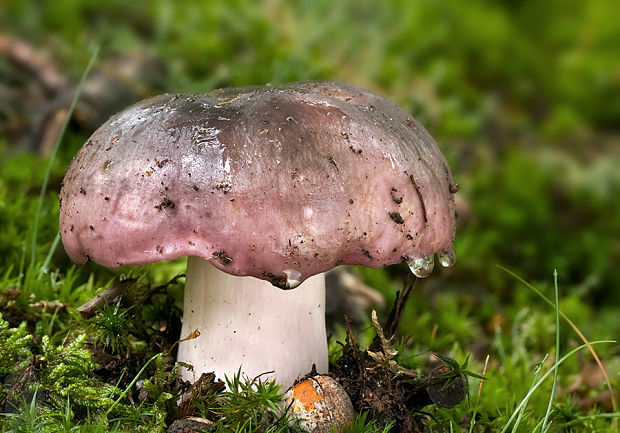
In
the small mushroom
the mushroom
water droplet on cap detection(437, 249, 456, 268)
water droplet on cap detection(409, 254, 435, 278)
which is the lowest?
the small mushroom

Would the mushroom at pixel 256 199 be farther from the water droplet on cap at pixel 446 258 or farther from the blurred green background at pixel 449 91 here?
the blurred green background at pixel 449 91

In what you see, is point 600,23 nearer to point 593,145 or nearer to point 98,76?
point 593,145

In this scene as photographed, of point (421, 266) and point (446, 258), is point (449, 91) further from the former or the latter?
point (421, 266)

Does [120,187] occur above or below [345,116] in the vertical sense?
below

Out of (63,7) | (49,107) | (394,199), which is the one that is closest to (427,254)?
(394,199)

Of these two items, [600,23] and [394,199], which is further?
[600,23]

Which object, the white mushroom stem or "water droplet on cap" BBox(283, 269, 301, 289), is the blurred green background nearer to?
the white mushroom stem

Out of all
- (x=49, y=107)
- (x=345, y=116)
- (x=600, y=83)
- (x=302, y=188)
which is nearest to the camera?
(x=302, y=188)

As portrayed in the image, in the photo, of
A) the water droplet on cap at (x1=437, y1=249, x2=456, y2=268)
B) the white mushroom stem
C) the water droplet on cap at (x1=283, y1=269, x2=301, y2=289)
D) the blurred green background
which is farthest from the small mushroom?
the blurred green background
